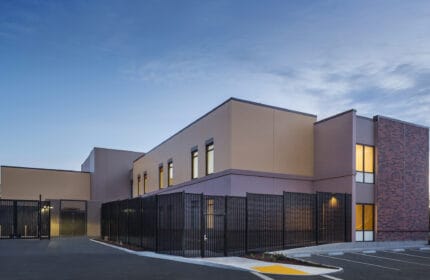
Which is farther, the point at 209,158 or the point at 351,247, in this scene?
the point at 209,158

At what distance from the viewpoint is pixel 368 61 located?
2184 centimetres

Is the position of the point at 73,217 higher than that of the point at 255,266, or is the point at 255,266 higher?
the point at 255,266

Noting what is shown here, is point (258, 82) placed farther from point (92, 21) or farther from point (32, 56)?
point (32, 56)

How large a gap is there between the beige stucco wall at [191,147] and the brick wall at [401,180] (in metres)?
9.02

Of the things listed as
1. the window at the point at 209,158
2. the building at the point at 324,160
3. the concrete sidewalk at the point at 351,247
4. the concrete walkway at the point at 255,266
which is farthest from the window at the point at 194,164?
the concrete walkway at the point at 255,266

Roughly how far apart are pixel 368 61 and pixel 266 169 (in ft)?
26.8

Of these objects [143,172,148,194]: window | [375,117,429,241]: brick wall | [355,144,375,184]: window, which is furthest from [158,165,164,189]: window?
[375,117,429,241]: brick wall

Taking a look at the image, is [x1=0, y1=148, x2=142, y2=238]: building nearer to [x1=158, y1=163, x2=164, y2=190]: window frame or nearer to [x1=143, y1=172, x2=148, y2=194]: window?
[x1=143, y1=172, x2=148, y2=194]: window

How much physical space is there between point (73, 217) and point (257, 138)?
25.4 meters

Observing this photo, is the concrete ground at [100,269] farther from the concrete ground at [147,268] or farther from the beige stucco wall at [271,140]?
the beige stucco wall at [271,140]

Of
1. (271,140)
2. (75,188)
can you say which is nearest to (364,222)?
(271,140)

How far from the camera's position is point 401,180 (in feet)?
82.3

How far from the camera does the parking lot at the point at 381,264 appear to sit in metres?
13.4

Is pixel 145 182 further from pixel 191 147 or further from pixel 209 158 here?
pixel 209 158
